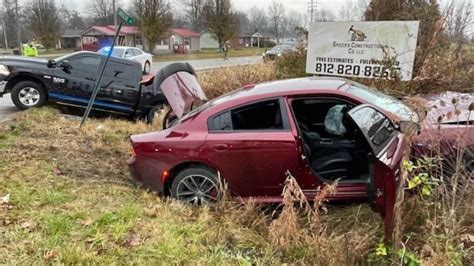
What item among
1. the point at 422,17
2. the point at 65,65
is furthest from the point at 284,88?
the point at 65,65

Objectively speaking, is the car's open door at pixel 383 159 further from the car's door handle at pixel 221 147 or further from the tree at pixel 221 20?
the tree at pixel 221 20

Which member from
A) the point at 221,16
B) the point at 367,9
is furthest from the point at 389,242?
the point at 221,16

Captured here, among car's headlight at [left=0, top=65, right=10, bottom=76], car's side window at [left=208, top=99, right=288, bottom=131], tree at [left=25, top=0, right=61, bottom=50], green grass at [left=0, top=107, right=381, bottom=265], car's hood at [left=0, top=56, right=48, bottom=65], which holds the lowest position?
green grass at [left=0, top=107, right=381, bottom=265]

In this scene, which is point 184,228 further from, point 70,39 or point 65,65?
point 70,39

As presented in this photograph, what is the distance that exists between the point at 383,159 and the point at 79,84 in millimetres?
8762

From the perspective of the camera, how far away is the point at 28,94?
10555 millimetres

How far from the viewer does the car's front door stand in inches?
176

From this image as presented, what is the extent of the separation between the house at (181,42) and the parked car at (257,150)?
5624cm

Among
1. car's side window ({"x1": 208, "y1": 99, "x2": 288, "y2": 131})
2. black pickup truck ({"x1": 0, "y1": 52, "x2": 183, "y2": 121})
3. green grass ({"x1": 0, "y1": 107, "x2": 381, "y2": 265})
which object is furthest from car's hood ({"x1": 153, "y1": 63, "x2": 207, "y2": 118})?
black pickup truck ({"x1": 0, "y1": 52, "x2": 183, "y2": 121})

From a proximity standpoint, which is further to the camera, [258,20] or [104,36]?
[258,20]

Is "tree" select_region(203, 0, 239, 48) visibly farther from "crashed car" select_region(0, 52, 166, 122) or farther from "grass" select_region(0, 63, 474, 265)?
"grass" select_region(0, 63, 474, 265)

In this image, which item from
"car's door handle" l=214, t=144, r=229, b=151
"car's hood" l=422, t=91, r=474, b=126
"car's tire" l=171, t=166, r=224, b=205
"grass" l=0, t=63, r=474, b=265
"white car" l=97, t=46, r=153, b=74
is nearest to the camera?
"grass" l=0, t=63, r=474, b=265

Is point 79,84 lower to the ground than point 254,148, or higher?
higher

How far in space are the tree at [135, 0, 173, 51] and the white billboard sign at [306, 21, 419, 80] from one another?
38.8m
